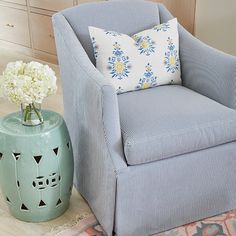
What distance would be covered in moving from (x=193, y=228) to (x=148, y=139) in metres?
0.47

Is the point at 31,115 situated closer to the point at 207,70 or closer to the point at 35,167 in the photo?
the point at 35,167

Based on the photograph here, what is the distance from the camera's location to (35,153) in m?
1.71

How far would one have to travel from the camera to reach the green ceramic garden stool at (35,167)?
1712mm

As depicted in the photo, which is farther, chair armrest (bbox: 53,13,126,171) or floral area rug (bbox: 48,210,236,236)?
floral area rug (bbox: 48,210,236,236)

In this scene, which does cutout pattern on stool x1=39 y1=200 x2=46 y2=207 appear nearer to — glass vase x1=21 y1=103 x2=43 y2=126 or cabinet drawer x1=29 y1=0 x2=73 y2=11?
glass vase x1=21 y1=103 x2=43 y2=126

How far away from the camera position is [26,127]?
1.76 metres

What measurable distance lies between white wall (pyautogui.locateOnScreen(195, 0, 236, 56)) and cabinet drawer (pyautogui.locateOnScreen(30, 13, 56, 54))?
132 centimetres

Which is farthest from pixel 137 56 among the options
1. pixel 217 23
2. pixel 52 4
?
pixel 52 4

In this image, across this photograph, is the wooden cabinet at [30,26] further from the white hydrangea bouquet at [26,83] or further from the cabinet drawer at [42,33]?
the white hydrangea bouquet at [26,83]

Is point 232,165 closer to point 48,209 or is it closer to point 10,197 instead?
point 48,209

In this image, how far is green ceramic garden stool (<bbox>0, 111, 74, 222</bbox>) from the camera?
171cm

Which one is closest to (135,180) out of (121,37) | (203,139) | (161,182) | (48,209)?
(161,182)

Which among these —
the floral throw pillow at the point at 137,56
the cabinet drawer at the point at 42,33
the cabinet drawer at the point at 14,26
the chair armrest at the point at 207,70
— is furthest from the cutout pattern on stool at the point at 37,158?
the cabinet drawer at the point at 14,26

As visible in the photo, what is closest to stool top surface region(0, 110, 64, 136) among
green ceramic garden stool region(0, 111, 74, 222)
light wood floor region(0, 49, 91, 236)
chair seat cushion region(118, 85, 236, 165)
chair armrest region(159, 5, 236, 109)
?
green ceramic garden stool region(0, 111, 74, 222)
